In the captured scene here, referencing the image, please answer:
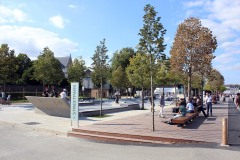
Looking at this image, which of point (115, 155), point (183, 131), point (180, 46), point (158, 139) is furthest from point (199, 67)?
point (115, 155)

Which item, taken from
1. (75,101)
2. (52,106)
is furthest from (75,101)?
(52,106)

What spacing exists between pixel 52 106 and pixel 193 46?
55.8 feet

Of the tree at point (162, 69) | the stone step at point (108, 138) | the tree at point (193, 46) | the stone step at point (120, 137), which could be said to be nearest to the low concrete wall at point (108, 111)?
the tree at point (162, 69)

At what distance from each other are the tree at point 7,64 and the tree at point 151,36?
2338 cm

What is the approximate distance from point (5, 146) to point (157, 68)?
743 centimetres

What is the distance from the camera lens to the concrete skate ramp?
19.7 m

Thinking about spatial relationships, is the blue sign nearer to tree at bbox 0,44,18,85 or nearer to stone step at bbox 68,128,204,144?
stone step at bbox 68,128,204,144

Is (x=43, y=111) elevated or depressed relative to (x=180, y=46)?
depressed

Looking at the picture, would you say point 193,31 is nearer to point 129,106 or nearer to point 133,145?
point 129,106

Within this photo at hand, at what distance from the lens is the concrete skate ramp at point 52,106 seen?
64.6ft

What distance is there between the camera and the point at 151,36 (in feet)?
47.8

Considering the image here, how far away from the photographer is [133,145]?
11.9 metres

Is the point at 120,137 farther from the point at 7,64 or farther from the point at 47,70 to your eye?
the point at 47,70

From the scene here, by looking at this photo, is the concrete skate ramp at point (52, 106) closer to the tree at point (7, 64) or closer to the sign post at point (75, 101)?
the sign post at point (75, 101)
